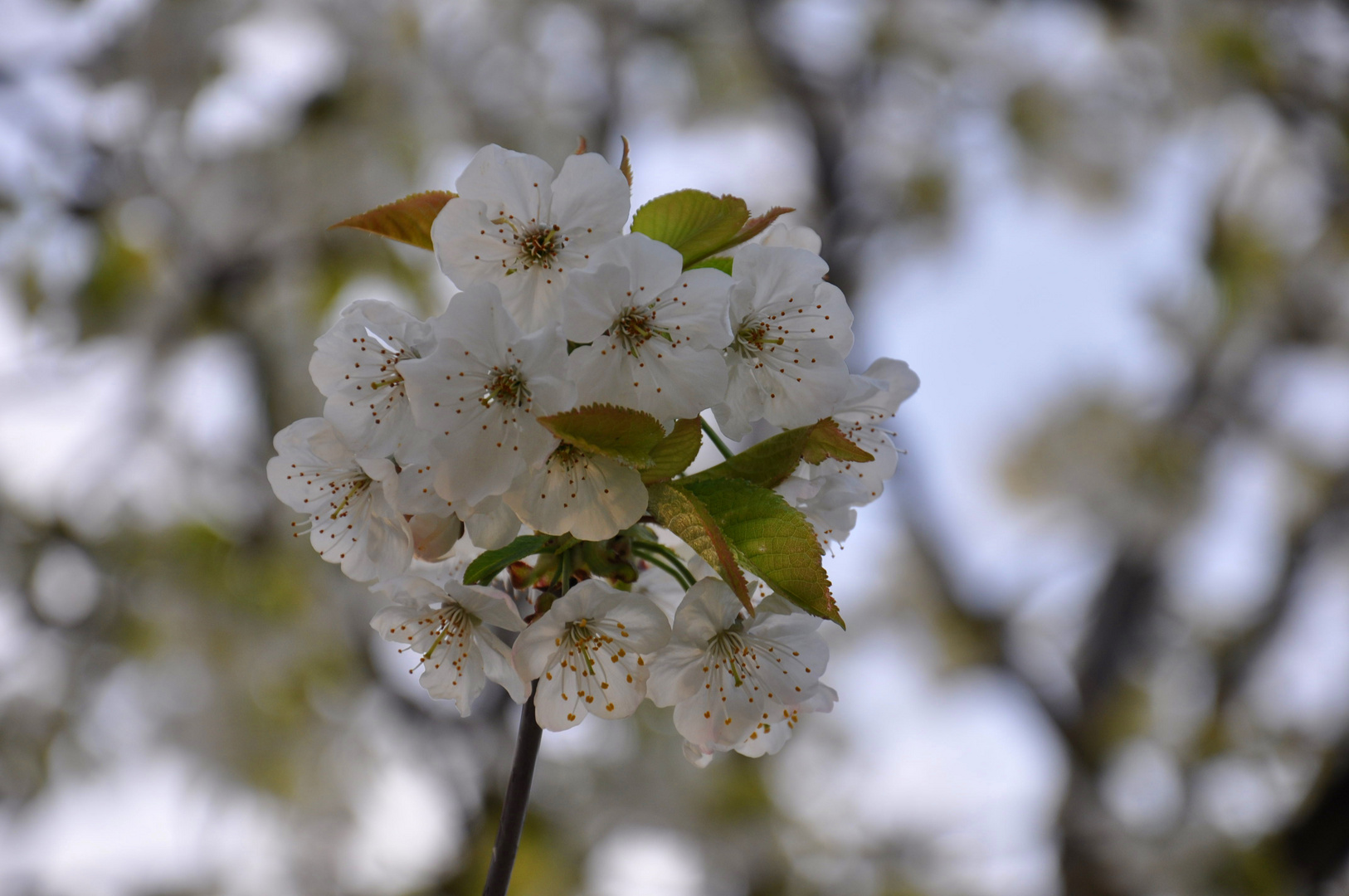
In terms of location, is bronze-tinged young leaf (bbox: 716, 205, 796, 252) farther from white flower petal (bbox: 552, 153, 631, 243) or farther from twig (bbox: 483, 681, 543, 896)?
twig (bbox: 483, 681, 543, 896)

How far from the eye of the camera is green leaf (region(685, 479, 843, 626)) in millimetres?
606

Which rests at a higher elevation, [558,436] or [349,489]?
[558,436]

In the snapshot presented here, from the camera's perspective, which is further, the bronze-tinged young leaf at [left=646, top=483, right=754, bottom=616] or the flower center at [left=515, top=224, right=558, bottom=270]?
the flower center at [left=515, top=224, right=558, bottom=270]

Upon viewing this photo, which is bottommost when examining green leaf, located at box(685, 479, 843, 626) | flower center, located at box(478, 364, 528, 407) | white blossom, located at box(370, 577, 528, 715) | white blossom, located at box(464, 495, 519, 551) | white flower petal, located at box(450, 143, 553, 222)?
white blossom, located at box(370, 577, 528, 715)

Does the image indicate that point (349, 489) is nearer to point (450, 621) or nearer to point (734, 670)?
point (450, 621)

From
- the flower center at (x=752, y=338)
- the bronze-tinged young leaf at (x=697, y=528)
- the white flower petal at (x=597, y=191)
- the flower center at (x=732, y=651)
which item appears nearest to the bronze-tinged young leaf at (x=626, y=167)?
the white flower petal at (x=597, y=191)

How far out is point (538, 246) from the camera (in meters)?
0.68

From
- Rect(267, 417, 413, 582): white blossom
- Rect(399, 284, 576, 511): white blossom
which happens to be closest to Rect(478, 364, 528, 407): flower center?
Rect(399, 284, 576, 511): white blossom

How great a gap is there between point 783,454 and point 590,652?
20 centimetres

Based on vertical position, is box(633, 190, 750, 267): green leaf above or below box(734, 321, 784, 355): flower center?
above

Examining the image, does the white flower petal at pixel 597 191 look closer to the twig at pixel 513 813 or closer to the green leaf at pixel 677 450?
the green leaf at pixel 677 450

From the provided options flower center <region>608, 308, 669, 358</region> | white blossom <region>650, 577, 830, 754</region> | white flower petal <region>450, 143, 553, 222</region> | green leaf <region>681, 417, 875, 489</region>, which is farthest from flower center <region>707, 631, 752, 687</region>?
white flower petal <region>450, 143, 553, 222</region>

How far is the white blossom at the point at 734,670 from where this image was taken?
0.65m

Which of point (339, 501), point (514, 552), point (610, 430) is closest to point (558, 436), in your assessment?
point (610, 430)
